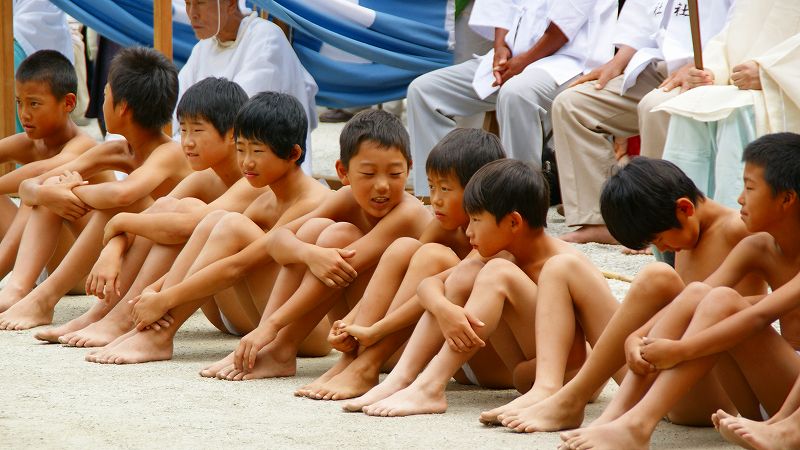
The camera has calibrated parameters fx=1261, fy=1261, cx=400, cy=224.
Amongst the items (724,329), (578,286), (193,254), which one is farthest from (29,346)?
(724,329)

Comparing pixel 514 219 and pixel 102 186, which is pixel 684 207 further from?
pixel 102 186

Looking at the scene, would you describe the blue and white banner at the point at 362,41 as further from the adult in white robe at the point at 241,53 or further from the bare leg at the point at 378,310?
the bare leg at the point at 378,310

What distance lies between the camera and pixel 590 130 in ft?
18.3

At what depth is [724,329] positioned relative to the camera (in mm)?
2549

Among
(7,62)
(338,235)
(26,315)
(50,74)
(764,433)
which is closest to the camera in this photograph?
(764,433)

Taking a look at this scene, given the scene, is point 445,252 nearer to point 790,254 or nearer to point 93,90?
point 790,254

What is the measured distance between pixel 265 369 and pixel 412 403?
2.13ft

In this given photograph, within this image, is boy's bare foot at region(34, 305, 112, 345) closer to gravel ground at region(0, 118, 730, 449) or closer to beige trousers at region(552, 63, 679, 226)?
gravel ground at region(0, 118, 730, 449)

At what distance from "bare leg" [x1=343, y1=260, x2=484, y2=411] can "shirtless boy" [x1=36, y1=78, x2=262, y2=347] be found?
1118 mm

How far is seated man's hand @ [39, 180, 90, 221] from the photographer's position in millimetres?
4418

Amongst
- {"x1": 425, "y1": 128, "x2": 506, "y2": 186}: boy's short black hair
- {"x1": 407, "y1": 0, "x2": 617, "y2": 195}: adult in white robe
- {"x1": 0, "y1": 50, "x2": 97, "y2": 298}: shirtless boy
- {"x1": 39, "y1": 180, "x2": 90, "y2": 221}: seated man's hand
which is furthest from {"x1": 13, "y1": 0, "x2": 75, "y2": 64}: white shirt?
{"x1": 425, "y1": 128, "x2": 506, "y2": 186}: boy's short black hair

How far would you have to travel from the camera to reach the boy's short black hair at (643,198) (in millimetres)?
2836

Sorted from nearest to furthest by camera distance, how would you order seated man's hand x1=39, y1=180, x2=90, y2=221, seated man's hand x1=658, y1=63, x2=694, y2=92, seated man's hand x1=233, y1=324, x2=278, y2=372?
1. seated man's hand x1=233, y1=324, x2=278, y2=372
2. seated man's hand x1=39, y1=180, x2=90, y2=221
3. seated man's hand x1=658, y1=63, x2=694, y2=92

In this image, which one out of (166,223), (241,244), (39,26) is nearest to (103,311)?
(166,223)
